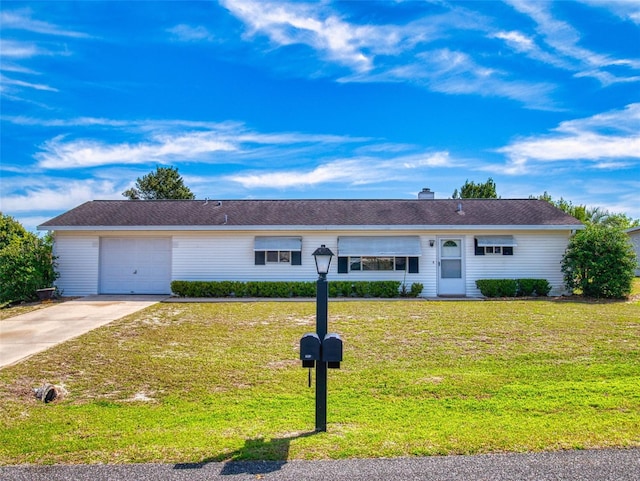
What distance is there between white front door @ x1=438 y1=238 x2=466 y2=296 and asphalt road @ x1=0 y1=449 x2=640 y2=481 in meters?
12.1

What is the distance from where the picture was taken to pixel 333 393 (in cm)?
521

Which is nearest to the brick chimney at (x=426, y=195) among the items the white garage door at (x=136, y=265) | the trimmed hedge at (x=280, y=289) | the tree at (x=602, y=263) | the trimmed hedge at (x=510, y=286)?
A: the trimmed hedge at (x=510, y=286)

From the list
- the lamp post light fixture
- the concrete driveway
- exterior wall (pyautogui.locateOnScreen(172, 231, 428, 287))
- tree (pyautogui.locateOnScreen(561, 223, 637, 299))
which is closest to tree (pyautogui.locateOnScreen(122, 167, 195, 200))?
exterior wall (pyautogui.locateOnScreen(172, 231, 428, 287))

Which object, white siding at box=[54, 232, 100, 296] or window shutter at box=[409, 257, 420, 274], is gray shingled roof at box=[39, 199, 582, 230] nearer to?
white siding at box=[54, 232, 100, 296]

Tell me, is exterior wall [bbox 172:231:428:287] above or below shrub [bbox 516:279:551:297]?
above

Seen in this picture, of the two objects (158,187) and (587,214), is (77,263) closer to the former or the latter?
(158,187)

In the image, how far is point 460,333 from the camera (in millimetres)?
8469

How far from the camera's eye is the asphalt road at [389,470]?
3.20 m

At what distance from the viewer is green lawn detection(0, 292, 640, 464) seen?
379cm

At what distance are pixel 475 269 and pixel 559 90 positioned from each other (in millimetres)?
6538

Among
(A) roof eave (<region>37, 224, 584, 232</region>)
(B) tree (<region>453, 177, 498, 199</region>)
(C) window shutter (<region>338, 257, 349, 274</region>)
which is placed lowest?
(C) window shutter (<region>338, 257, 349, 274</region>)

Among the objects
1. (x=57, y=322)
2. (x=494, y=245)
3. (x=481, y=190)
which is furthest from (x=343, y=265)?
(x=481, y=190)

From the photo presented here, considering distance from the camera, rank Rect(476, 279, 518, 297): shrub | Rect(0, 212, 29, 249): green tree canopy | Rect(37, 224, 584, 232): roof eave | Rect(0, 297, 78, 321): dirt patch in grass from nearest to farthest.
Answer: Rect(0, 297, 78, 321): dirt patch in grass
Rect(476, 279, 518, 297): shrub
Rect(37, 224, 584, 232): roof eave
Rect(0, 212, 29, 249): green tree canopy

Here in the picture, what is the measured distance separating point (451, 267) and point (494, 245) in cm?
170
